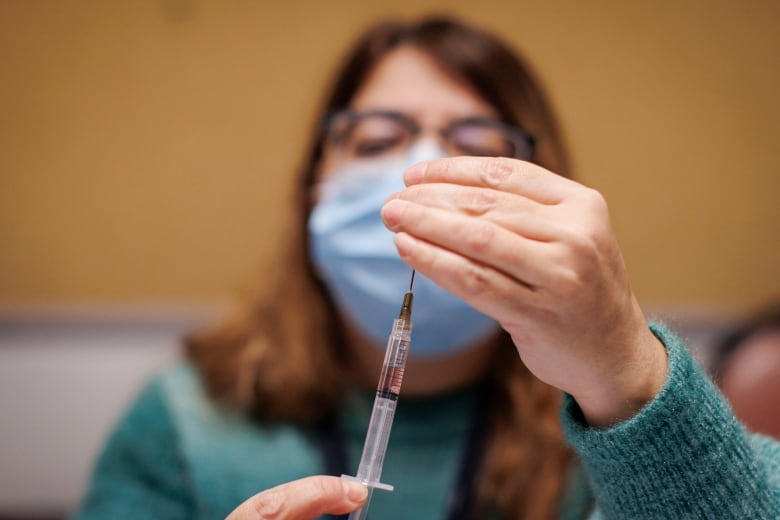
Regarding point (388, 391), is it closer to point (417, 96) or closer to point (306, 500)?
point (306, 500)

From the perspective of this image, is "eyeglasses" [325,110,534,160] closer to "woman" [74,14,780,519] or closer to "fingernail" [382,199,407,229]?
"woman" [74,14,780,519]

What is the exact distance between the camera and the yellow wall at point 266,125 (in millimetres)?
1459

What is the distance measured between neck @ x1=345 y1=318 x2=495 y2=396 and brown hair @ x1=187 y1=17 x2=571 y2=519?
3cm

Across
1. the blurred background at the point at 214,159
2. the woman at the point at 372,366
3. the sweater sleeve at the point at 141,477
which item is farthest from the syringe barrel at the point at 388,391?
the blurred background at the point at 214,159

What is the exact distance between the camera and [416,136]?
937mm

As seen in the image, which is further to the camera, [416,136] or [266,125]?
[266,125]

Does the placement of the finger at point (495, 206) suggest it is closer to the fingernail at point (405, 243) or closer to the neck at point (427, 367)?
the fingernail at point (405, 243)

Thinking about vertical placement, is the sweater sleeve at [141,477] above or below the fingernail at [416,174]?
below

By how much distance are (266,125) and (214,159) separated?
0.47ft

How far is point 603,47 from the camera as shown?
1.46 meters

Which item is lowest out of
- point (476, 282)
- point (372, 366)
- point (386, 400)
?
point (372, 366)

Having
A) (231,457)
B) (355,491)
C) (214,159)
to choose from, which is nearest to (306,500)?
(355,491)

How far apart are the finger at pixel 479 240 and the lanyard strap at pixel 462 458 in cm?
56

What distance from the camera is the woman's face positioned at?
37.2 inches
